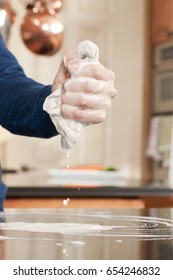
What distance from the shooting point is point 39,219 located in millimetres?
1184

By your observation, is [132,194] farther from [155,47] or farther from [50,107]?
[155,47]

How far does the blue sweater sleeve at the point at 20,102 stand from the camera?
148 centimetres

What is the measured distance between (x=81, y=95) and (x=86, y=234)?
0.22 m

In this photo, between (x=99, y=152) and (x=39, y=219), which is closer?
(x=39, y=219)

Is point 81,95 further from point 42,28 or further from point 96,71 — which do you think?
point 42,28

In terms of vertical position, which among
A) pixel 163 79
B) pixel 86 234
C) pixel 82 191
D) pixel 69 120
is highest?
pixel 69 120

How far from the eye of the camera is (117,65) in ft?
14.6

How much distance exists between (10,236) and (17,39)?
339 cm

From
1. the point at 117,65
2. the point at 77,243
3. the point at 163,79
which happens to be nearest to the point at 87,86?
the point at 77,243

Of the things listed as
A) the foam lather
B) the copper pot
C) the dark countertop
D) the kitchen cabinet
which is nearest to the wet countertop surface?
the foam lather

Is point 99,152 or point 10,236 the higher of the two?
point 10,236

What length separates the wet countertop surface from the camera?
2.69ft

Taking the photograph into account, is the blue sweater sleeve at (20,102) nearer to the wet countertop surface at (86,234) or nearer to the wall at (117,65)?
the wet countertop surface at (86,234)
